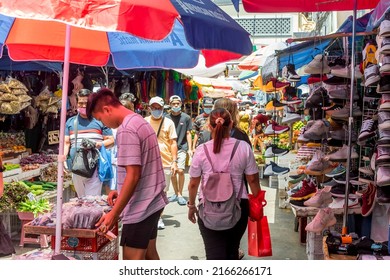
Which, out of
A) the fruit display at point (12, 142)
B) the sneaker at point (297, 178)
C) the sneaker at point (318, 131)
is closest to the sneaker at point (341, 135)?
the sneaker at point (318, 131)

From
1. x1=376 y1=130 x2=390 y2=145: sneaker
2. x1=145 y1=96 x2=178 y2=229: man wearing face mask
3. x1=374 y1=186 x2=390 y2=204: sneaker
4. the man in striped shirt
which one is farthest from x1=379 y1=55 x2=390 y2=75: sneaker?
x1=145 y1=96 x2=178 y2=229: man wearing face mask

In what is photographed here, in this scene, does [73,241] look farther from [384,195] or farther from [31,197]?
[384,195]

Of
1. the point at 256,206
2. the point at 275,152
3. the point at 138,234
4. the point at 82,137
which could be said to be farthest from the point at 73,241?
the point at 275,152

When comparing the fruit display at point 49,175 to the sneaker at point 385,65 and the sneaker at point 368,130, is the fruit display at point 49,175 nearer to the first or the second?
the sneaker at point 368,130

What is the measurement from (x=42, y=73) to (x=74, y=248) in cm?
652

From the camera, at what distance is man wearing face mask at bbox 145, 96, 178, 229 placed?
6918 millimetres

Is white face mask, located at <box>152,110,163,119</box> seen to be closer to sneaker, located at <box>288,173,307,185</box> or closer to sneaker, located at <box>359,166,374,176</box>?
sneaker, located at <box>288,173,307,185</box>

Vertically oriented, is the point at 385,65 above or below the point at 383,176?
above

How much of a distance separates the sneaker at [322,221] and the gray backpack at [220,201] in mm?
1235

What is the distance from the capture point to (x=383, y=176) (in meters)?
4.16

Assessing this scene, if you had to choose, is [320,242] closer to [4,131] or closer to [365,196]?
[365,196]

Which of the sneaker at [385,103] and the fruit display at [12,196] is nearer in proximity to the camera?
the sneaker at [385,103]

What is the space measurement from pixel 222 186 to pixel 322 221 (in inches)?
58.9

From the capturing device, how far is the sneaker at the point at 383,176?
163 inches
